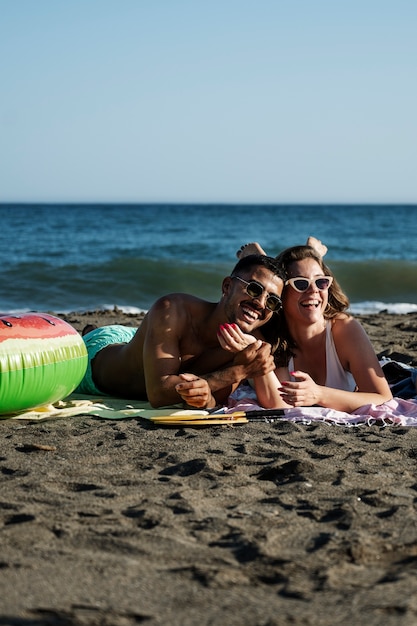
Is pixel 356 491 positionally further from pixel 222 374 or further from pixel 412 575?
pixel 222 374

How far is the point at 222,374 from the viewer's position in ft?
18.7

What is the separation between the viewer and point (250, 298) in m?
5.59

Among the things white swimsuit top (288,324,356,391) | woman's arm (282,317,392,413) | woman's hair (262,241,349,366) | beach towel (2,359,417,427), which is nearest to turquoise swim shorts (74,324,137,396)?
beach towel (2,359,417,427)

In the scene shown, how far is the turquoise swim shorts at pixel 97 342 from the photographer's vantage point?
22.0 feet

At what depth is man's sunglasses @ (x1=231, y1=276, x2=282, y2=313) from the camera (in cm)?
552

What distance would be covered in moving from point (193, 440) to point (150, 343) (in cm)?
87

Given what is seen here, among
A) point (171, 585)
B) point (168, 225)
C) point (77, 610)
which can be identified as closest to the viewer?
point (77, 610)

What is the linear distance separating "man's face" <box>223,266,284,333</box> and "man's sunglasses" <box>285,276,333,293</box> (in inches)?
7.2

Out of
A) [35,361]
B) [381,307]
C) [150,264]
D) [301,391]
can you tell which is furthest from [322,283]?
[150,264]

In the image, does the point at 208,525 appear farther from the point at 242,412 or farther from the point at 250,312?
the point at 250,312

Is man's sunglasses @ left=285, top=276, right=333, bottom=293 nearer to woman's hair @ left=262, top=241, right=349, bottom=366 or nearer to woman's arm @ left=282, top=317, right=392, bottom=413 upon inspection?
woman's hair @ left=262, top=241, right=349, bottom=366

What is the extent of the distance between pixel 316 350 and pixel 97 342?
6.04 feet

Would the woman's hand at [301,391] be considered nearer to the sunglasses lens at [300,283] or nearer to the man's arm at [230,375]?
the man's arm at [230,375]

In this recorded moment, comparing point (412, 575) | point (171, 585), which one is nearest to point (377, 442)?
point (412, 575)
